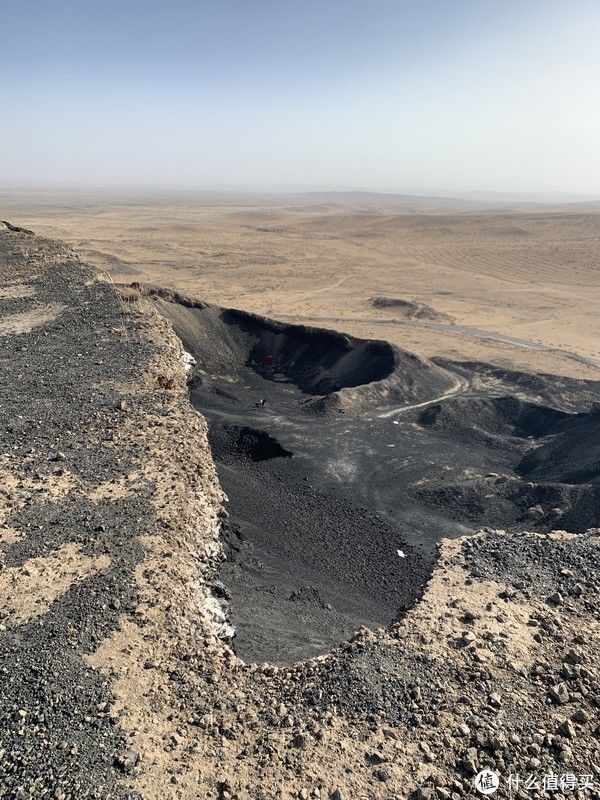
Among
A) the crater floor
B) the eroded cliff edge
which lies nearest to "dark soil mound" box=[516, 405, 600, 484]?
the crater floor

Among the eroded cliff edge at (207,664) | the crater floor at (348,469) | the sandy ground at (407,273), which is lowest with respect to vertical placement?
the crater floor at (348,469)

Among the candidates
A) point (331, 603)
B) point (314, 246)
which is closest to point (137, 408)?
point (331, 603)

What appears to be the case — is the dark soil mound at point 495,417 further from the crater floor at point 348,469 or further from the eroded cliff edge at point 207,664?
the eroded cliff edge at point 207,664

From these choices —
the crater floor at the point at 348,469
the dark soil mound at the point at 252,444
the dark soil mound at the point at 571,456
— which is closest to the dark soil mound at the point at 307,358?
the crater floor at the point at 348,469

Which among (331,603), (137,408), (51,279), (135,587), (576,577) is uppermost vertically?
(51,279)

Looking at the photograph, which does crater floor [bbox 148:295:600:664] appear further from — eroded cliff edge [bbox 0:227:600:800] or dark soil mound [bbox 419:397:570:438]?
eroded cliff edge [bbox 0:227:600:800]

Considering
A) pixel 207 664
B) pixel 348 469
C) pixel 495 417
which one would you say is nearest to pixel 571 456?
pixel 495 417

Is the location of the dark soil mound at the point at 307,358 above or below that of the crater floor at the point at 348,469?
above

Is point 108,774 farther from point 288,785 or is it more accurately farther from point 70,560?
point 70,560
